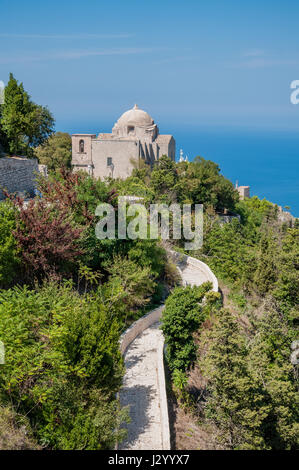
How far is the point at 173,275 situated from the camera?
65.8 ft

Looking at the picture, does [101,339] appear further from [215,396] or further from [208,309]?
[208,309]

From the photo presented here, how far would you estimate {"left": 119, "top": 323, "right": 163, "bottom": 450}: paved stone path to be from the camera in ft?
34.0

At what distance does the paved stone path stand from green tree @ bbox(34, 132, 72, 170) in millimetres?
26304

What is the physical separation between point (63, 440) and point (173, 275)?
39.2ft

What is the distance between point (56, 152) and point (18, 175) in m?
20.1

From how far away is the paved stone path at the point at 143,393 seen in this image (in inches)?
408

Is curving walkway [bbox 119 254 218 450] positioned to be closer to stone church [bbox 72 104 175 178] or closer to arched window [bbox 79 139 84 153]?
stone church [bbox 72 104 175 178]

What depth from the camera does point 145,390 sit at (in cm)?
1234

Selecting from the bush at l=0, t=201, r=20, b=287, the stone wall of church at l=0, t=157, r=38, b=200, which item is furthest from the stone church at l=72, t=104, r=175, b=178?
the bush at l=0, t=201, r=20, b=287

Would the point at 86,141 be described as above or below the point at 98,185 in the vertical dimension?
above

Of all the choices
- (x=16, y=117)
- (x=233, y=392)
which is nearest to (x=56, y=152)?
(x=16, y=117)

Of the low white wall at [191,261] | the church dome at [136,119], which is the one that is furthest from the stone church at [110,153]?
the low white wall at [191,261]

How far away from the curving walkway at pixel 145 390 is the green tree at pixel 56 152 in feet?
84.6

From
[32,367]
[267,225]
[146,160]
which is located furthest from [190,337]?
[146,160]
